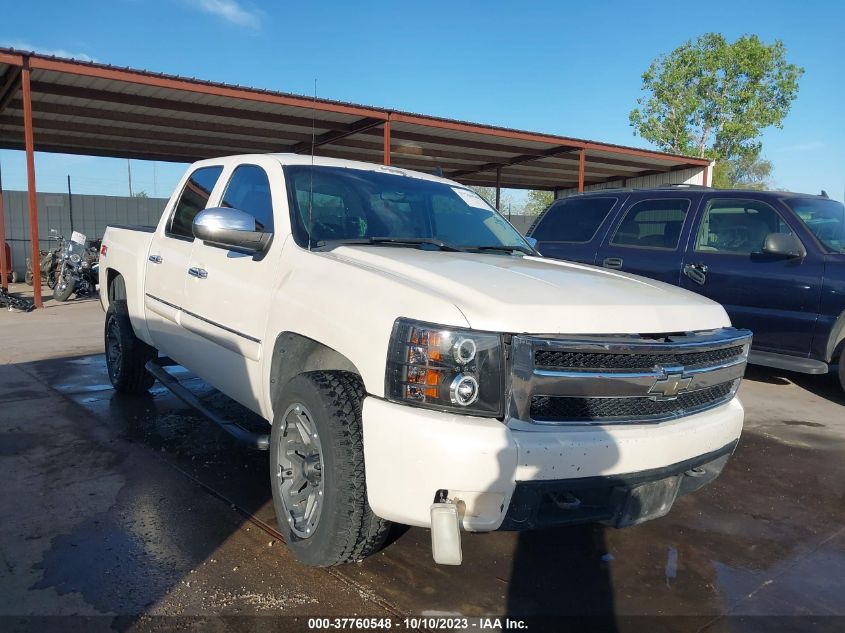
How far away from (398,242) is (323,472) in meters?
1.36

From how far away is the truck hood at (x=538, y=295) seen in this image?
239 centimetres

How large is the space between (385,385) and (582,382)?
0.72 meters

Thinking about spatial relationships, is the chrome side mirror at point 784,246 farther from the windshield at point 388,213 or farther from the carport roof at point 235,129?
the carport roof at point 235,129

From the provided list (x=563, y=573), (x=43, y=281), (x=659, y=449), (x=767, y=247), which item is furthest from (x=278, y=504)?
(x=43, y=281)

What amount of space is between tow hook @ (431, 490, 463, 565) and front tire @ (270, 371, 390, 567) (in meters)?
0.41

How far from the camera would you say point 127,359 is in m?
5.38

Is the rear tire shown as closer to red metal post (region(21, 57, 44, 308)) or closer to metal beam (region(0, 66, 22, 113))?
red metal post (region(21, 57, 44, 308))

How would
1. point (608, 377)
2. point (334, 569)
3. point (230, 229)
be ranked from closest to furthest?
point (608, 377), point (334, 569), point (230, 229)

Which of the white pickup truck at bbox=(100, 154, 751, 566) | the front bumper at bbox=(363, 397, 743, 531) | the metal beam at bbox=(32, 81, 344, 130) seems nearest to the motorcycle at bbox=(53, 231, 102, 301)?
the metal beam at bbox=(32, 81, 344, 130)

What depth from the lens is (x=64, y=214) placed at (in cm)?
2130

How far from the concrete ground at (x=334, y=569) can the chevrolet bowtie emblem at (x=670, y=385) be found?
0.89m

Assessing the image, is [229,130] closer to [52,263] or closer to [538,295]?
[52,263]

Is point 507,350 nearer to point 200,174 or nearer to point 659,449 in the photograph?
point 659,449

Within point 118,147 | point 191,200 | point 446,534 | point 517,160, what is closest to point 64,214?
point 118,147
